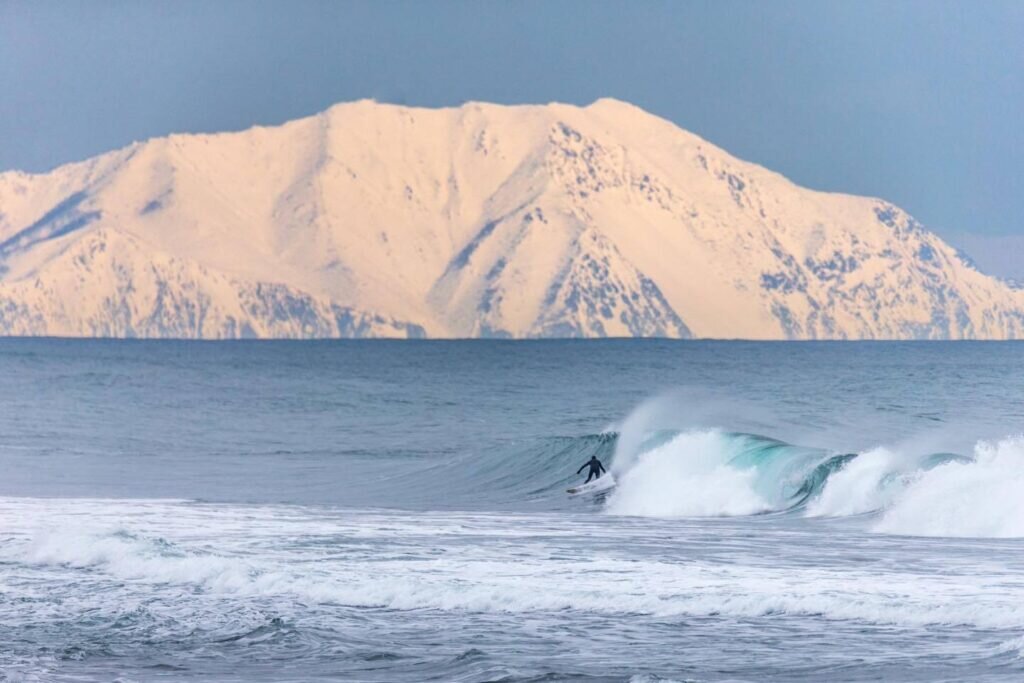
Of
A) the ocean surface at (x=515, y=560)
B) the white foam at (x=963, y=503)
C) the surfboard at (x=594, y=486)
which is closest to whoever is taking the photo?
the ocean surface at (x=515, y=560)

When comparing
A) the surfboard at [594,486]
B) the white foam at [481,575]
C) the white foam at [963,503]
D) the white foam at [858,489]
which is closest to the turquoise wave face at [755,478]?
the white foam at [858,489]

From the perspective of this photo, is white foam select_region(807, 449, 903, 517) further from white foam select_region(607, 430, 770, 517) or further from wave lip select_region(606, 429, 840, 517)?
white foam select_region(607, 430, 770, 517)

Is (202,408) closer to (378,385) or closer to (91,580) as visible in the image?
(378,385)

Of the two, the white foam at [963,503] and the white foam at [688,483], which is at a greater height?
the white foam at [688,483]

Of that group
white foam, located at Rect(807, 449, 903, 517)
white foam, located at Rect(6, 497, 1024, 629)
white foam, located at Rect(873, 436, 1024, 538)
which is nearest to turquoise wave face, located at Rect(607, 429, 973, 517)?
white foam, located at Rect(807, 449, 903, 517)

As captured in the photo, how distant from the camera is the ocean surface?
60.7ft

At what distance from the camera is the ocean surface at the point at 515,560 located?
18.5 metres

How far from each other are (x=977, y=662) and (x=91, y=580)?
13.0 metres

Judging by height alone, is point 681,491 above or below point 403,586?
above

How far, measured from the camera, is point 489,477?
49000 mm

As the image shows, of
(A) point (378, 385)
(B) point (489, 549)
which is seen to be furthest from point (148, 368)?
(B) point (489, 549)

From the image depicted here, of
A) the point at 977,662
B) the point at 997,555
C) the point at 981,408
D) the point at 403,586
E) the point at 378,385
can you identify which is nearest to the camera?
the point at 977,662

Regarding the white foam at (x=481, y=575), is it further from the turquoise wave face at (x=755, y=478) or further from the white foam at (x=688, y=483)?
the white foam at (x=688, y=483)

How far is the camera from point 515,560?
26.0 metres
